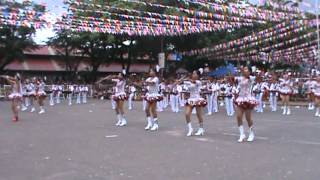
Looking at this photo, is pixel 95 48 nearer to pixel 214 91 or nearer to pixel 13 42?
pixel 13 42

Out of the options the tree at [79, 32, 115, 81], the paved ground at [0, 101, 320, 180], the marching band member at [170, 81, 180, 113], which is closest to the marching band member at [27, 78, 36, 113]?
the marching band member at [170, 81, 180, 113]

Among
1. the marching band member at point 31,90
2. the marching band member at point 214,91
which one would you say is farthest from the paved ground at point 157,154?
the marching band member at point 31,90

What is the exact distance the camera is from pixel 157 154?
1024cm

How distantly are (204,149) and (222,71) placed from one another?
28634 millimetres

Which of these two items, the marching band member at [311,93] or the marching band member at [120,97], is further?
the marching band member at [311,93]

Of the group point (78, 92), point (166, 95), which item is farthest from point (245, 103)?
point (78, 92)

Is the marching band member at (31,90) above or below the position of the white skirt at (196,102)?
above

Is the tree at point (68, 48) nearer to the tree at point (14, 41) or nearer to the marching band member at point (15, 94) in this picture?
the tree at point (14, 41)

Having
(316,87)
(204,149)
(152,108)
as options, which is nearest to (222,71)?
(316,87)

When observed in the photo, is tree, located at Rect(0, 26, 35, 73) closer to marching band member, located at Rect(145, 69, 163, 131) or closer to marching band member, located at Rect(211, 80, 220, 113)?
marching band member, located at Rect(211, 80, 220, 113)

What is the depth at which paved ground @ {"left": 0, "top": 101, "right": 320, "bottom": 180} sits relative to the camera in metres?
8.26

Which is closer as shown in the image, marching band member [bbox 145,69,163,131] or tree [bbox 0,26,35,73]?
marching band member [bbox 145,69,163,131]

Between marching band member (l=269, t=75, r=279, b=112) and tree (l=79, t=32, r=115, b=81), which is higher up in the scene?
tree (l=79, t=32, r=115, b=81)

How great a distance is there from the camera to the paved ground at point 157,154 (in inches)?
325
